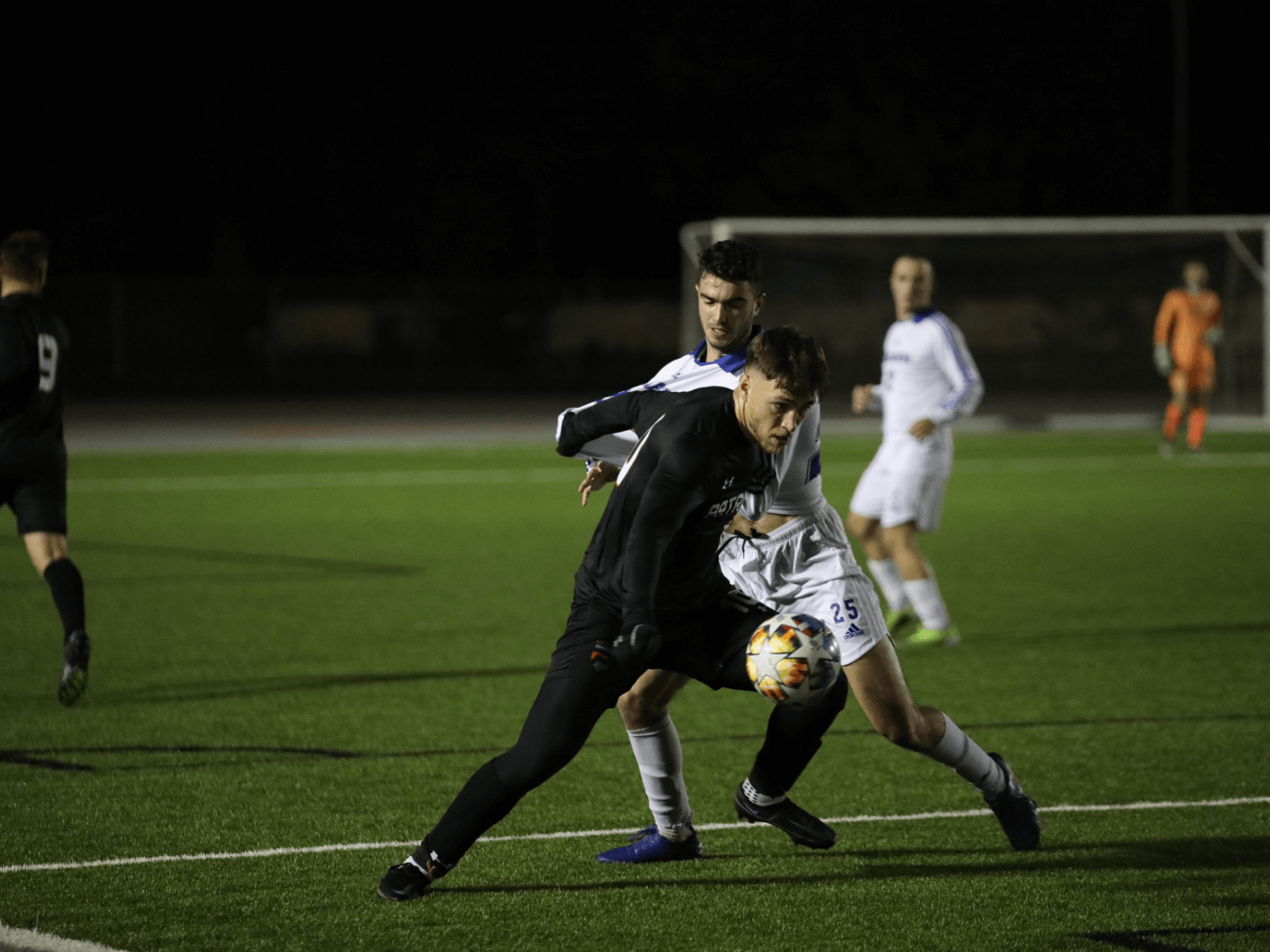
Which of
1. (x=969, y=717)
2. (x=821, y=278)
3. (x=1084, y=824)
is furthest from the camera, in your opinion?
(x=821, y=278)

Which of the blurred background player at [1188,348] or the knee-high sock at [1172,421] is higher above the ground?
the blurred background player at [1188,348]

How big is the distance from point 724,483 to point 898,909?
1392mm

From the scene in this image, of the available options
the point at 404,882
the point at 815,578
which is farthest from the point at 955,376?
the point at 404,882

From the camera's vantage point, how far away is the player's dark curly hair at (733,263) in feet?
17.3

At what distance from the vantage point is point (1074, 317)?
30781 millimetres

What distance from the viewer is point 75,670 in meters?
7.82

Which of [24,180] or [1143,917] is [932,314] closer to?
[1143,917]

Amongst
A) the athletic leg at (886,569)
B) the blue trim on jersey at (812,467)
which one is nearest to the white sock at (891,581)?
the athletic leg at (886,569)

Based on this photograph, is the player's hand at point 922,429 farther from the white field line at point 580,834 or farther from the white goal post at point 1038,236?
the white goal post at point 1038,236

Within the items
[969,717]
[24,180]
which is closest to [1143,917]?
[969,717]

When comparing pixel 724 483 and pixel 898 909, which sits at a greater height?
pixel 724 483

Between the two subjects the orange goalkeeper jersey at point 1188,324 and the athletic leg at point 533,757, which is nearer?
the athletic leg at point 533,757

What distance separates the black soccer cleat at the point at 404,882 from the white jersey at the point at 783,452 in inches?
50.5

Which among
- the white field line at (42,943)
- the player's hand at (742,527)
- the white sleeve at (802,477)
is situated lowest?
the white field line at (42,943)
